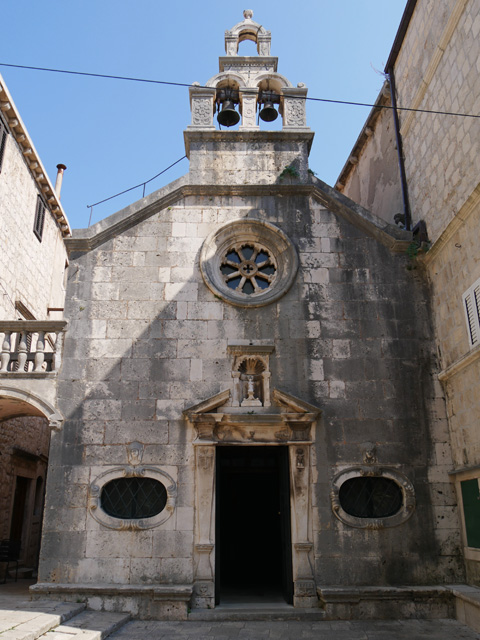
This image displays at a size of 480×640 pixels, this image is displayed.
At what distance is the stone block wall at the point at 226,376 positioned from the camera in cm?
830

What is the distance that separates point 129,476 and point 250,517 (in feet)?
15.5

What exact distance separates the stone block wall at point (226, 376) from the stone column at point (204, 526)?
0.13 m

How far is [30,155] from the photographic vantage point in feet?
43.3

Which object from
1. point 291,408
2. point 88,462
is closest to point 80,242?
point 88,462

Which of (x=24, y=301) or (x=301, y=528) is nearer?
(x=301, y=528)

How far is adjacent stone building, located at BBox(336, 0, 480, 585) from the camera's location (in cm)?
790

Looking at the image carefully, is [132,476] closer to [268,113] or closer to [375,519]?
[375,519]

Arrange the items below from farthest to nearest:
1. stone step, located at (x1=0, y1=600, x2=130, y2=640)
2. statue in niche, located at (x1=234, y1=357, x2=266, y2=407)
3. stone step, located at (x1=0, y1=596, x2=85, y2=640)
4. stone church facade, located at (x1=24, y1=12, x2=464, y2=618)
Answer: statue in niche, located at (x1=234, y1=357, x2=266, y2=407) < stone church facade, located at (x1=24, y1=12, x2=464, y2=618) < stone step, located at (x1=0, y1=600, x2=130, y2=640) < stone step, located at (x1=0, y1=596, x2=85, y2=640)

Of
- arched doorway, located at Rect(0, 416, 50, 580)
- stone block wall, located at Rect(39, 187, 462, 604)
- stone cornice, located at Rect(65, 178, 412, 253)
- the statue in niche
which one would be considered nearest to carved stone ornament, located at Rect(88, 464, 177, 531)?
stone block wall, located at Rect(39, 187, 462, 604)

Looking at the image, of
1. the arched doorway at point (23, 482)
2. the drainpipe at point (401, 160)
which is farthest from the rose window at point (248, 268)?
the arched doorway at point (23, 482)

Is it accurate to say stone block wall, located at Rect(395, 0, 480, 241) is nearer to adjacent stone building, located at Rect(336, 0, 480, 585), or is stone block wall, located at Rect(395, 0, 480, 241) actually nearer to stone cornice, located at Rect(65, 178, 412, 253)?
adjacent stone building, located at Rect(336, 0, 480, 585)

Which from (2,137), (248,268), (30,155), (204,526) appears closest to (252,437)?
(204,526)

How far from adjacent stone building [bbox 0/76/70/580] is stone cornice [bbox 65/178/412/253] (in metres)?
1.73

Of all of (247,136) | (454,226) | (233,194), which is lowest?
(454,226)
